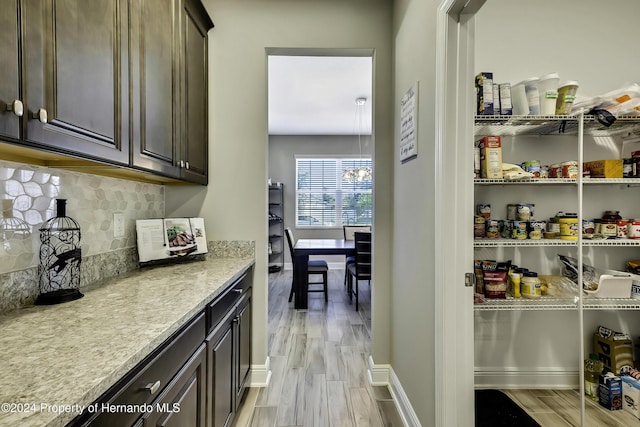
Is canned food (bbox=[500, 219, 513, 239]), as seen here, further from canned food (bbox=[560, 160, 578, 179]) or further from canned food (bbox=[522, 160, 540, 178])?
canned food (bbox=[560, 160, 578, 179])

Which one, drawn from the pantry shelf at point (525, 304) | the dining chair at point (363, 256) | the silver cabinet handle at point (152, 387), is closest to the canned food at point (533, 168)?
the pantry shelf at point (525, 304)

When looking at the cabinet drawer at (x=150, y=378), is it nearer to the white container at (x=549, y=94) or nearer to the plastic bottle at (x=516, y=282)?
the plastic bottle at (x=516, y=282)

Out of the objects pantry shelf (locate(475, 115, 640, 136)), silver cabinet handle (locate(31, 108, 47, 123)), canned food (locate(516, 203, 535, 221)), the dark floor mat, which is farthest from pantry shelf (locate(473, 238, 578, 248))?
silver cabinet handle (locate(31, 108, 47, 123))

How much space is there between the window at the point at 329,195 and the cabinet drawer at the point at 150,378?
218 inches

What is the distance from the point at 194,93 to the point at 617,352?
333 cm

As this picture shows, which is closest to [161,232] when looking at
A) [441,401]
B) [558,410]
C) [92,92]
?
[92,92]

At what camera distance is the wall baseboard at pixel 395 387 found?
5.63 feet

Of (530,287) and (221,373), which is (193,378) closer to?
(221,373)

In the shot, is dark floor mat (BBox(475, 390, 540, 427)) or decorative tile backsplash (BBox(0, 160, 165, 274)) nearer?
decorative tile backsplash (BBox(0, 160, 165, 274))

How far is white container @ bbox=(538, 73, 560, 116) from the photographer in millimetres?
1856

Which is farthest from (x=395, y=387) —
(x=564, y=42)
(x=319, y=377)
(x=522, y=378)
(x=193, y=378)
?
(x=564, y=42)

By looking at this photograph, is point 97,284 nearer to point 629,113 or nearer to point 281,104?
point 629,113

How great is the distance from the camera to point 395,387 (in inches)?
80.7

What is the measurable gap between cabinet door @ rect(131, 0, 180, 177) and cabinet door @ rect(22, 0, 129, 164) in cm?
8
